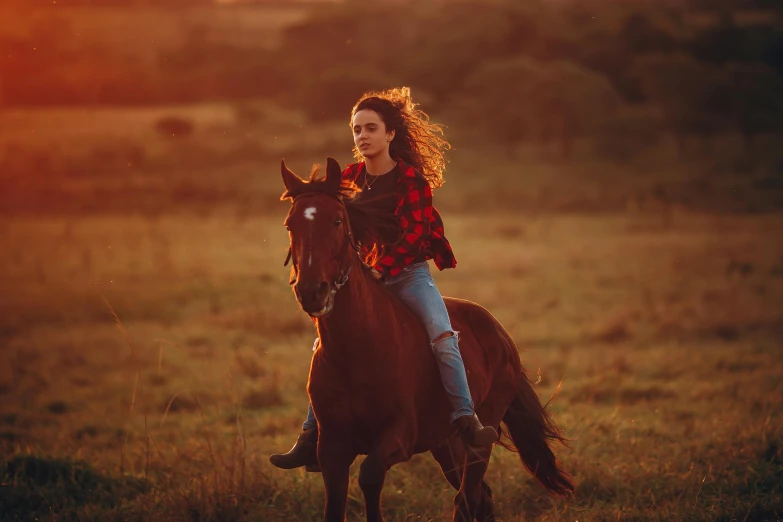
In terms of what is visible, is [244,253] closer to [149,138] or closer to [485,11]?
[149,138]

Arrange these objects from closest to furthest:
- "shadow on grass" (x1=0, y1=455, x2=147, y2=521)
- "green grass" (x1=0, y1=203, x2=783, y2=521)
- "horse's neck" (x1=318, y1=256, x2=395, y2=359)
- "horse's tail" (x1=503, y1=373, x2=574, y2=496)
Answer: "horse's neck" (x1=318, y1=256, x2=395, y2=359) < "horse's tail" (x1=503, y1=373, x2=574, y2=496) < "shadow on grass" (x1=0, y1=455, x2=147, y2=521) < "green grass" (x1=0, y1=203, x2=783, y2=521)

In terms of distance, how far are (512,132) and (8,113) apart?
72.2 feet

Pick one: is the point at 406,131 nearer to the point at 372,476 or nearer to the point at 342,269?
the point at 342,269

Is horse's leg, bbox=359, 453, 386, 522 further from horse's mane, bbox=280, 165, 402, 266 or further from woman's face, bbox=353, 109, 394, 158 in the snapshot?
woman's face, bbox=353, 109, 394, 158

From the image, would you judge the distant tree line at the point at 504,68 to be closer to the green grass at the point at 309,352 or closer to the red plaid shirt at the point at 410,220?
the green grass at the point at 309,352

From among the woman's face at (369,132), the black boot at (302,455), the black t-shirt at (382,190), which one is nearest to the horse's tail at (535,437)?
the black t-shirt at (382,190)

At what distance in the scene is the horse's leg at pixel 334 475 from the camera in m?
5.01


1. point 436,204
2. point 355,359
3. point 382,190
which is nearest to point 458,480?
point 355,359

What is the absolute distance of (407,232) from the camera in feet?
17.4

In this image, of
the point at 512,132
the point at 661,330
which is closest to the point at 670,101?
the point at 512,132

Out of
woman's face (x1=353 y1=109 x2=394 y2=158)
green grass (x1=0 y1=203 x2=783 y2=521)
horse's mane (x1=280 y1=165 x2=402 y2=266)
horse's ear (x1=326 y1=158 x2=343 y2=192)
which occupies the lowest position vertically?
green grass (x1=0 y1=203 x2=783 y2=521)

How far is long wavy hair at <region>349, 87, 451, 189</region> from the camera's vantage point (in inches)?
219

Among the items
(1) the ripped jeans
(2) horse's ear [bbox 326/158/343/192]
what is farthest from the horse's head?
(1) the ripped jeans

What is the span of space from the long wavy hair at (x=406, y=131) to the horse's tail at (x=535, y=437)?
1.70 meters
